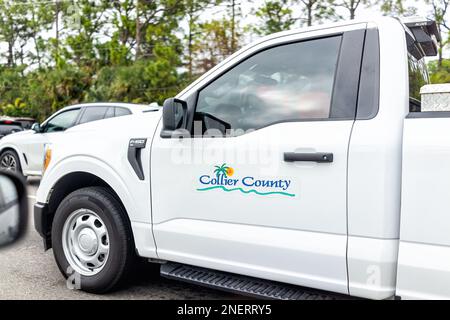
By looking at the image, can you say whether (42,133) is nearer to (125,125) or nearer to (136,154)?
(125,125)

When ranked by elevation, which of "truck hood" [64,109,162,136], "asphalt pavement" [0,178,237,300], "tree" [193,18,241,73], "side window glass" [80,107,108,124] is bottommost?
"asphalt pavement" [0,178,237,300]

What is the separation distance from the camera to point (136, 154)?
3570 millimetres

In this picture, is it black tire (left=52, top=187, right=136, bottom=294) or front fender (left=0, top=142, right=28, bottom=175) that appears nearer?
black tire (left=52, top=187, right=136, bottom=294)

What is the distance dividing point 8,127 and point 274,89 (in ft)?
39.8

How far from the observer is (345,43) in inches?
116

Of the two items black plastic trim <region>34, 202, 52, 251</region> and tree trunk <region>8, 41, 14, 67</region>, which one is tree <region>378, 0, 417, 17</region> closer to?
black plastic trim <region>34, 202, 52, 251</region>

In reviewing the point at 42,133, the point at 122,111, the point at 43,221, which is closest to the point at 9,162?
the point at 42,133

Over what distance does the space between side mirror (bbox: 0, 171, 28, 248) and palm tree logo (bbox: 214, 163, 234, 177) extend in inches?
58.3

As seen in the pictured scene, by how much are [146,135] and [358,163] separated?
162cm

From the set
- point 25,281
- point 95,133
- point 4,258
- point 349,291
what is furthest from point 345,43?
point 4,258

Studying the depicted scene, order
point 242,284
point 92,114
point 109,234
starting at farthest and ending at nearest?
point 92,114
point 109,234
point 242,284

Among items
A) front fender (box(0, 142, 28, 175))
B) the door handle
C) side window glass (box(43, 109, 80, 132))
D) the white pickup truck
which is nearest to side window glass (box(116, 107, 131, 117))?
side window glass (box(43, 109, 80, 132))

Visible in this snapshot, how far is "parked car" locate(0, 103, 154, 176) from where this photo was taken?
9492 mm
